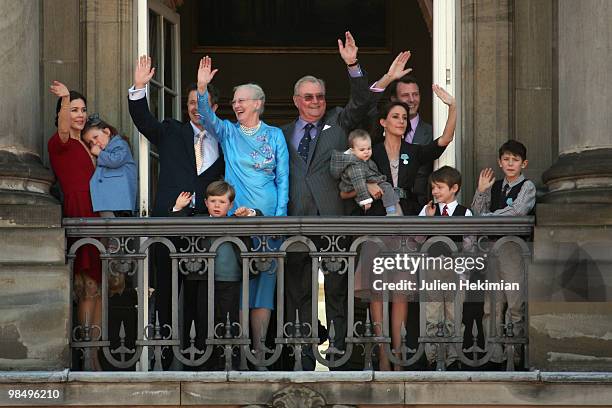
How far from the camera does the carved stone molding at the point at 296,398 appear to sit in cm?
1120

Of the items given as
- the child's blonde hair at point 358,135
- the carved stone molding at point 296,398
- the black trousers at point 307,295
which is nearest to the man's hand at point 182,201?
the black trousers at point 307,295

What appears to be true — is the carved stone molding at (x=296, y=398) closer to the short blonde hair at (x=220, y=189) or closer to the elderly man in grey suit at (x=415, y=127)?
the short blonde hair at (x=220, y=189)

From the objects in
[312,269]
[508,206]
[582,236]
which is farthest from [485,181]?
[312,269]

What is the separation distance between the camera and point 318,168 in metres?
11.9

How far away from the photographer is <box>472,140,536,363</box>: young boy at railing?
11.5m

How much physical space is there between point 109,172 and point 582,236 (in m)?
3.17

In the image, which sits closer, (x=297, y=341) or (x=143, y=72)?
(x=297, y=341)

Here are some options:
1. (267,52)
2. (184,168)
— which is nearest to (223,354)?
(184,168)

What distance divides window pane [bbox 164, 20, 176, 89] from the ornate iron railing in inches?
84.8

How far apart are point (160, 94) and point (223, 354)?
2.37 m

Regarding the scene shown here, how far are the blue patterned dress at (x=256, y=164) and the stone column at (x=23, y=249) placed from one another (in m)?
1.17

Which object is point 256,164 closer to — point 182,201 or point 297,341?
point 182,201

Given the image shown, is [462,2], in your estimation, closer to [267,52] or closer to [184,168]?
[184,168]

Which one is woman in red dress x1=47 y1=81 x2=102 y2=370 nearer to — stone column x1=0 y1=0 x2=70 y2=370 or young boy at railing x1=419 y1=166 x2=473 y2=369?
stone column x1=0 y1=0 x2=70 y2=370
